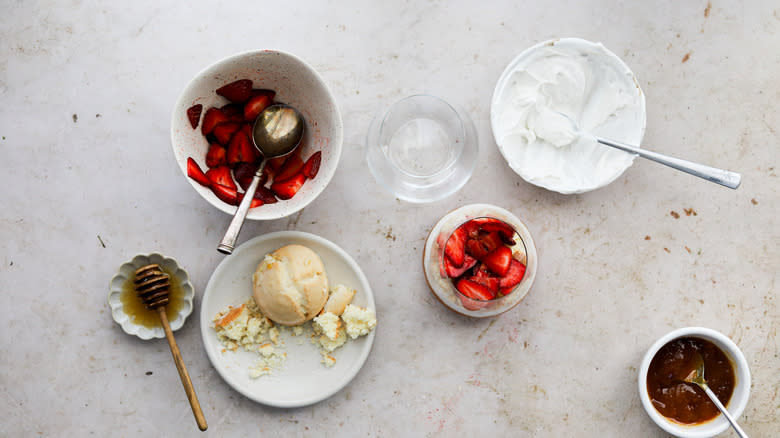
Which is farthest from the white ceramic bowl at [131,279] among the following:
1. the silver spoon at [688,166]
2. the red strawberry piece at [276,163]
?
the silver spoon at [688,166]

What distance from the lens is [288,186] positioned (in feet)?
5.09

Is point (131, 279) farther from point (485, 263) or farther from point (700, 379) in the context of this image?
point (700, 379)

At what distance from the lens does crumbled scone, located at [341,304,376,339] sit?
5.38 ft

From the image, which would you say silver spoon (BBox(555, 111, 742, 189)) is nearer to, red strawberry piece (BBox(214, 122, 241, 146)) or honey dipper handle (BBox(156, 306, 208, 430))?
red strawberry piece (BBox(214, 122, 241, 146))

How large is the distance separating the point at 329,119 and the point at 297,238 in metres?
0.38

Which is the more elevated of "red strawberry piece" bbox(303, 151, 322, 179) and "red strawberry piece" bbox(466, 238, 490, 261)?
"red strawberry piece" bbox(303, 151, 322, 179)

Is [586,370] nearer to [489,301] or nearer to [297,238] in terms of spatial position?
[489,301]

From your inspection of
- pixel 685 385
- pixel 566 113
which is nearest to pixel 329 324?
pixel 566 113

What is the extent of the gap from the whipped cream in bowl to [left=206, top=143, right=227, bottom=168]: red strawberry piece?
809mm

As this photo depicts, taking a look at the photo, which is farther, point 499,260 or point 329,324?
Result: point 329,324

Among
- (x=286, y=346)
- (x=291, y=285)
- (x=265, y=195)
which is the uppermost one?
(x=265, y=195)

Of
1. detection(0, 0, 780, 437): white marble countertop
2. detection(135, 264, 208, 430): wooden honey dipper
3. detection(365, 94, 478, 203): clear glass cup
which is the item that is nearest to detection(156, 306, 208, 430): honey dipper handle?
detection(135, 264, 208, 430): wooden honey dipper

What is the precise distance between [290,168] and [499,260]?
657mm

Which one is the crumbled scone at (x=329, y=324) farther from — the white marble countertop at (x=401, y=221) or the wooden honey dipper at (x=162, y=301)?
the wooden honey dipper at (x=162, y=301)
